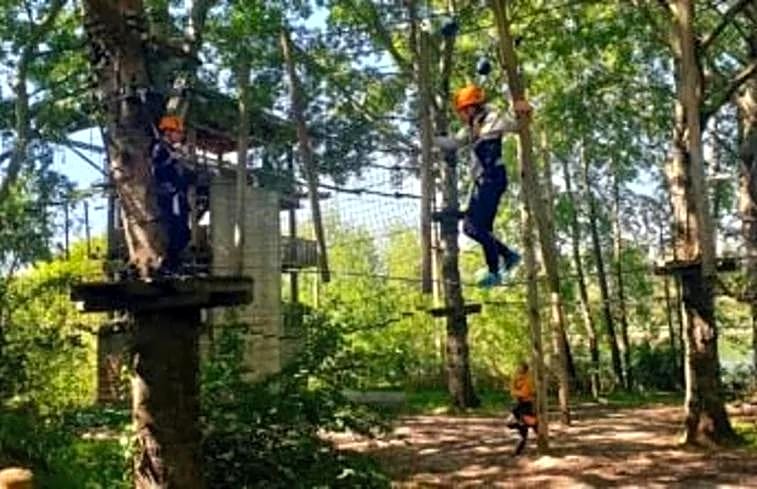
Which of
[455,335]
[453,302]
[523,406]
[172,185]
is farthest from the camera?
[455,335]

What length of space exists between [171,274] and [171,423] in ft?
2.97

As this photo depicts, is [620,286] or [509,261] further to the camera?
[620,286]

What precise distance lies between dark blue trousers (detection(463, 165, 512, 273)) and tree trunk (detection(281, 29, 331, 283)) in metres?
5.78

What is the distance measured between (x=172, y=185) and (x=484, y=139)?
234 cm

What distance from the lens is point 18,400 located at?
29.7ft

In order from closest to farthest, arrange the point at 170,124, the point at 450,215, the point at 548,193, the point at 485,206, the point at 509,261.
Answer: the point at 170,124
the point at 485,206
the point at 450,215
the point at 509,261
the point at 548,193

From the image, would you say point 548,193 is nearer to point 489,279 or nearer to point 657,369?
point 657,369

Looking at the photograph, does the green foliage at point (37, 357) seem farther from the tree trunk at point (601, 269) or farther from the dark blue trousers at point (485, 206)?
the tree trunk at point (601, 269)

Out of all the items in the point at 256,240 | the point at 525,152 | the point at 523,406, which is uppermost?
the point at 256,240

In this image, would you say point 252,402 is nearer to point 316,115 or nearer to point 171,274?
point 171,274

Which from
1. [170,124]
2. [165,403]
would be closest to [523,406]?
[170,124]

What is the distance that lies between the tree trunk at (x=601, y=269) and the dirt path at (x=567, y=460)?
996cm

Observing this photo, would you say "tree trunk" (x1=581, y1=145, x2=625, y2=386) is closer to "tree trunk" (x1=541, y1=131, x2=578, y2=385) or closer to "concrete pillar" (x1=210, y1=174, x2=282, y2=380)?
"tree trunk" (x1=541, y1=131, x2=578, y2=385)

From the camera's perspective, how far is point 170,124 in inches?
281
